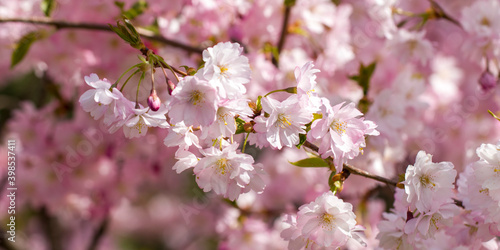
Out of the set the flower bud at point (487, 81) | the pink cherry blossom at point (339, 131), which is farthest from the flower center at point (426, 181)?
the flower bud at point (487, 81)

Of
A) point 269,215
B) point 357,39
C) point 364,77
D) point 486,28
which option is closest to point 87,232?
point 269,215

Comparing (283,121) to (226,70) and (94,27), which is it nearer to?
(226,70)

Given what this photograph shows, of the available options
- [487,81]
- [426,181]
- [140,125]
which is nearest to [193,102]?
[140,125]

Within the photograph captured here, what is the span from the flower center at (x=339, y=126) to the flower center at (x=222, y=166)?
0.21 meters

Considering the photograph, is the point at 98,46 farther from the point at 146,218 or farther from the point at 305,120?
the point at 146,218

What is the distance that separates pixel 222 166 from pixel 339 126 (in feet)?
0.78

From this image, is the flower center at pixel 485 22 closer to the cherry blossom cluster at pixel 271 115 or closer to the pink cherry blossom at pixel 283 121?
the cherry blossom cluster at pixel 271 115

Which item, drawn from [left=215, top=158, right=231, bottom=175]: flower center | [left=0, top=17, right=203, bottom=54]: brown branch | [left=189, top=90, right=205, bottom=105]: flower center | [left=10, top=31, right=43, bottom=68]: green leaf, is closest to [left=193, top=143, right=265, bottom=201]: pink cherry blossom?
[left=215, top=158, right=231, bottom=175]: flower center

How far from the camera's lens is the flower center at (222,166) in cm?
98

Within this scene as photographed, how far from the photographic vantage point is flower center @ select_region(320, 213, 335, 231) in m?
1.01

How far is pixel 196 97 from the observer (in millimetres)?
871

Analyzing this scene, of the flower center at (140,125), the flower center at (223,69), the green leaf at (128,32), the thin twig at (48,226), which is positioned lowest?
the thin twig at (48,226)

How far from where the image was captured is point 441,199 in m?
1.02

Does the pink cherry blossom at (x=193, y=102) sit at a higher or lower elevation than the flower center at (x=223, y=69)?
lower
